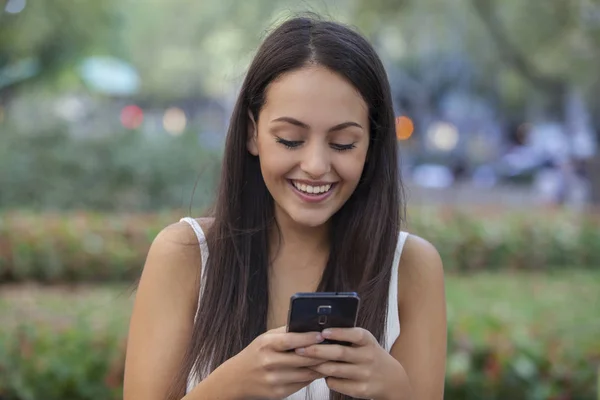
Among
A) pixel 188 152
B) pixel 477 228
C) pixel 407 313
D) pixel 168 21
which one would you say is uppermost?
pixel 168 21

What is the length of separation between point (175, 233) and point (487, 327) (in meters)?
2.70

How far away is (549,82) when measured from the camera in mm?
14062

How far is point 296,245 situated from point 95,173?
8546mm

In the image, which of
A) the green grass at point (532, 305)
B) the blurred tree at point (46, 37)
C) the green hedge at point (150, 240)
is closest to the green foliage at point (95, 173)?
the green hedge at point (150, 240)

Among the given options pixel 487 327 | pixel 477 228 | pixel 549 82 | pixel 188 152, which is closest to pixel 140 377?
pixel 487 327

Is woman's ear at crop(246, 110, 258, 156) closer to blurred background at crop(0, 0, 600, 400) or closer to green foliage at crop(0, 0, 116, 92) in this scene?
blurred background at crop(0, 0, 600, 400)

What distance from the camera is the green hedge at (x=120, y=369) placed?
156 inches

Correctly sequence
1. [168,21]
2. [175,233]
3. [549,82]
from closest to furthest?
[175,233] < [549,82] < [168,21]

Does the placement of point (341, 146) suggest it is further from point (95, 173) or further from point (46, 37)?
point (46, 37)

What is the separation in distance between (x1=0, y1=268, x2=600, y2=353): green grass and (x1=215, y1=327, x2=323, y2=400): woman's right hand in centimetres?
257

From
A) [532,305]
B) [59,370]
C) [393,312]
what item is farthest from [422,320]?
[532,305]

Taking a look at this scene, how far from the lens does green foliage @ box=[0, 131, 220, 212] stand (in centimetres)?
1019

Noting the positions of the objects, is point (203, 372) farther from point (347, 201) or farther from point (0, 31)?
point (0, 31)

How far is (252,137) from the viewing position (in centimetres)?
210
